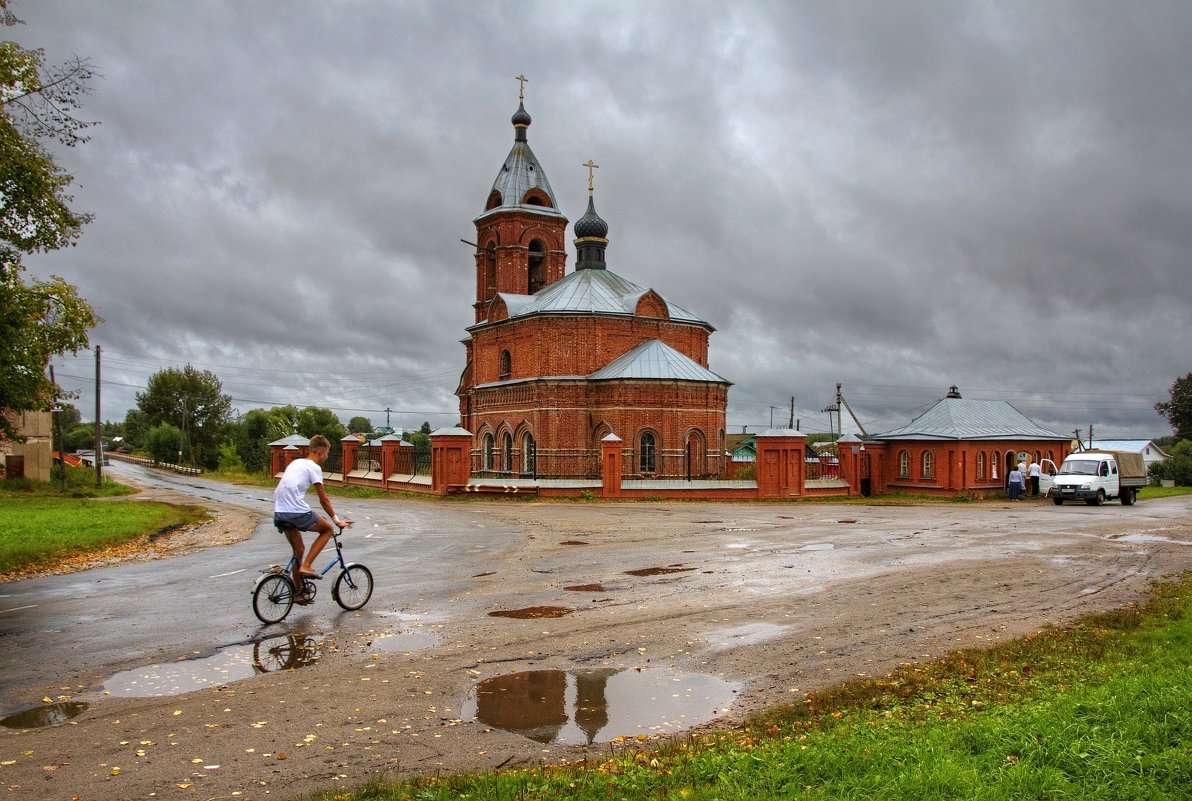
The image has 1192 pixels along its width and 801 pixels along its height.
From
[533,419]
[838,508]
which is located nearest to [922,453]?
[838,508]

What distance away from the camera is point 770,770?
4.60 meters

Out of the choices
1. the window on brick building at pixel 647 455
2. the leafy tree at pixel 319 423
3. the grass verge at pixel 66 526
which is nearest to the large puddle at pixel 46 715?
the grass verge at pixel 66 526

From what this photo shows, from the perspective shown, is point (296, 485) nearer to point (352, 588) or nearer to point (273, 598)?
point (273, 598)

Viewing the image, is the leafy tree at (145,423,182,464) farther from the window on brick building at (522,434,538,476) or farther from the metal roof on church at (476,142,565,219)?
the window on brick building at (522,434,538,476)

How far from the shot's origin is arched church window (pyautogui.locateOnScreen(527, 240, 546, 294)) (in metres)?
45.0

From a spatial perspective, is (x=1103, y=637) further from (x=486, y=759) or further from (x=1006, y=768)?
(x=486, y=759)

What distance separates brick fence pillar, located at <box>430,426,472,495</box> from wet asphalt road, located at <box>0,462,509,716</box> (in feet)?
42.4

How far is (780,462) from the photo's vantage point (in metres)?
29.9

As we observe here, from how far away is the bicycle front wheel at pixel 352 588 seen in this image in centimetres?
933

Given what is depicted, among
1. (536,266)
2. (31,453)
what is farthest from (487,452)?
(31,453)

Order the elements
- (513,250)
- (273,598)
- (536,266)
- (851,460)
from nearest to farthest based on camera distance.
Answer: (273,598) → (851,460) → (513,250) → (536,266)

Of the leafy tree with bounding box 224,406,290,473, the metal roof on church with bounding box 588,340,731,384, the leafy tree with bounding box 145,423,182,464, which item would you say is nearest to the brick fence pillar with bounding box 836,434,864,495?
the metal roof on church with bounding box 588,340,731,384

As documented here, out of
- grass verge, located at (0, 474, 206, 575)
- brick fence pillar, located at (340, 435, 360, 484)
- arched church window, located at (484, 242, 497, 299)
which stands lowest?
grass verge, located at (0, 474, 206, 575)

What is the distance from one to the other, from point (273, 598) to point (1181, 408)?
90.1 m
